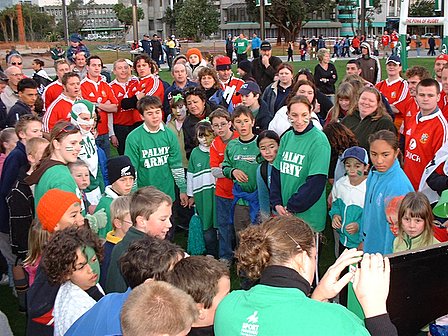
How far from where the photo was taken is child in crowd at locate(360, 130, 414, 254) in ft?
14.1

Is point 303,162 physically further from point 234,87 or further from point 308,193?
point 234,87

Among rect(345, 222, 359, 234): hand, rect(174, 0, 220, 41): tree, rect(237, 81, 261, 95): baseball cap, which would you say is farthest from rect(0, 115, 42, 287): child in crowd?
rect(174, 0, 220, 41): tree

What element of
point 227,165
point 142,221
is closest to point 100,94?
point 227,165

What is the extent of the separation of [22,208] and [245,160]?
2207 millimetres

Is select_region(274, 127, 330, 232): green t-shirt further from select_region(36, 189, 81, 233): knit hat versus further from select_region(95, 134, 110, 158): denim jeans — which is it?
select_region(95, 134, 110, 158): denim jeans

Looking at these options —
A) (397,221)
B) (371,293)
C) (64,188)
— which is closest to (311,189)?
(397,221)

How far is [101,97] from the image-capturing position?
28.3 ft

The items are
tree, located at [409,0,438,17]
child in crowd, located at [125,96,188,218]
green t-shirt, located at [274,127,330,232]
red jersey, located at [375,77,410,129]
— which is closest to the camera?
green t-shirt, located at [274,127,330,232]

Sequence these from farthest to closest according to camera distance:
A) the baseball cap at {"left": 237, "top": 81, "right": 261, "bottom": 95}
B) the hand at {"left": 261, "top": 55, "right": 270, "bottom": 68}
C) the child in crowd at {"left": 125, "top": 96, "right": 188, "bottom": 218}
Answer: the hand at {"left": 261, "top": 55, "right": 270, "bottom": 68} < the baseball cap at {"left": 237, "top": 81, "right": 261, "bottom": 95} < the child in crowd at {"left": 125, "top": 96, "right": 188, "bottom": 218}

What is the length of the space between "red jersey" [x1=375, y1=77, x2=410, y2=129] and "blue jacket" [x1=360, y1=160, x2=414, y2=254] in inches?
150

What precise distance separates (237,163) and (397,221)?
6.61ft

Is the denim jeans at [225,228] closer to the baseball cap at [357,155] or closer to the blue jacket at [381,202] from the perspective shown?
the baseball cap at [357,155]

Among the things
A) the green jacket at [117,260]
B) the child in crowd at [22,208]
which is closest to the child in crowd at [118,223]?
the green jacket at [117,260]

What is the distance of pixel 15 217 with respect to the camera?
16.6 ft
